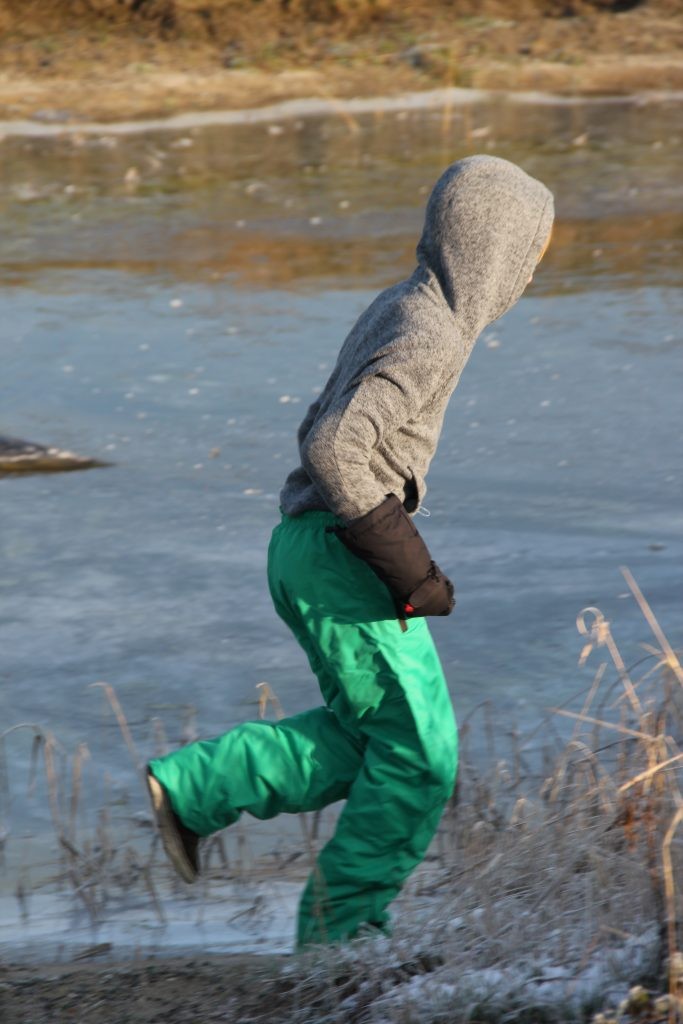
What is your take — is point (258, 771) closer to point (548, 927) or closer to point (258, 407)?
point (548, 927)

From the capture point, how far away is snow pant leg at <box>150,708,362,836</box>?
2.80 metres

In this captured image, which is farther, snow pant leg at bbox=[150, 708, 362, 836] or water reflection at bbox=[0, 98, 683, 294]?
water reflection at bbox=[0, 98, 683, 294]

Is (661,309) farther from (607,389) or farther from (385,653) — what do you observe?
(385,653)

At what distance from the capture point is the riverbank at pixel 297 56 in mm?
11703

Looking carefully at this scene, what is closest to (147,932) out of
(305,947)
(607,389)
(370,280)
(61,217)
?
(305,947)

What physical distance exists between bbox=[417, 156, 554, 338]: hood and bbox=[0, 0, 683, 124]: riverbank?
8.92m

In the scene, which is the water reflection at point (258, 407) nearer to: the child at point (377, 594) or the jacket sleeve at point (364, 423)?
the child at point (377, 594)

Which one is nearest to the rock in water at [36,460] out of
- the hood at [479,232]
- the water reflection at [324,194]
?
the water reflection at [324,194]

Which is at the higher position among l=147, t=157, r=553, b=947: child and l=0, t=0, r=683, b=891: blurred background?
l=147, t=157, r=553, b=947: child

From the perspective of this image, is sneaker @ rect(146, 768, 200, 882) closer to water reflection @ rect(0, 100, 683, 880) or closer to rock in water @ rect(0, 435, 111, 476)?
water reflection @ rect(0, 100, 683, 880)

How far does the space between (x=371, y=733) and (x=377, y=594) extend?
9.8 inches

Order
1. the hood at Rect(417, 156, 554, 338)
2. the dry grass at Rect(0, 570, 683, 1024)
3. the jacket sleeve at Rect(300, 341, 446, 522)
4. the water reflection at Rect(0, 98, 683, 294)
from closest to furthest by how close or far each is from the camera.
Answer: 1. the dry grass at Rect(0, 570, 683, 1024)
2. the jacket sleeve at Rect(300, 341, 446, 522)
3. the hood at Rect(417, 156, 554, 338)
4. the water reflection at Rect(0, 98, 683, 294)

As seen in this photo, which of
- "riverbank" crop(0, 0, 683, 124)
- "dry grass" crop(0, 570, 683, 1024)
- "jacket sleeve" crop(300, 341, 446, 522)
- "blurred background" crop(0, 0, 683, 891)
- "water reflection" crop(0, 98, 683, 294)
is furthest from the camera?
"riverbank" crop(0, 0, 683, 124)

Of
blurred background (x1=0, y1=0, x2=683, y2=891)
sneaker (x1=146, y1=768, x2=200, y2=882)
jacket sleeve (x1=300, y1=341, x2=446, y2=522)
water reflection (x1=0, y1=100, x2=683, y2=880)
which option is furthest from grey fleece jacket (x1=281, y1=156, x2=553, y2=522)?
water reflection (x1=0, y1=100, x2=683, y2=880)
